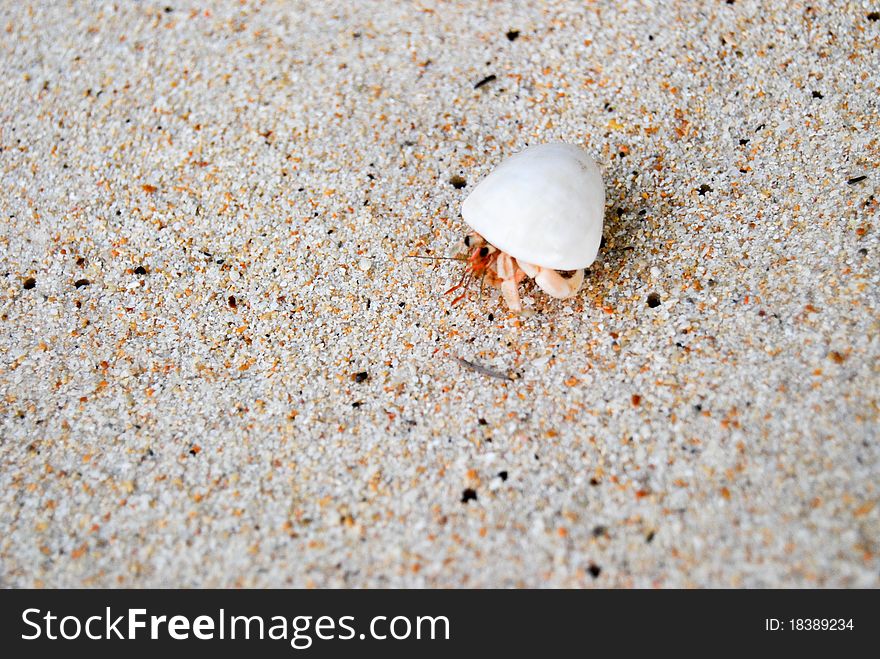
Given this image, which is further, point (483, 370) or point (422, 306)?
point (422, 306)

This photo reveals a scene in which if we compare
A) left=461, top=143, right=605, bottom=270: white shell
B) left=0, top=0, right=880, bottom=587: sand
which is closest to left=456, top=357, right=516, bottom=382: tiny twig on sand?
left=0, top=0, right=880, bottom=587: sand

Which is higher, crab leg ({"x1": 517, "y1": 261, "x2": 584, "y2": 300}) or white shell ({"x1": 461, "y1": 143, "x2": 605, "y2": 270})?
white shell ({"x1": 461, "y1": 143, "x2": 605, "y2": 270})

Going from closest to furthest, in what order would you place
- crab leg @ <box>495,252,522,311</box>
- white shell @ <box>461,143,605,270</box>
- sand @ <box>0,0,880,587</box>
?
sand @ <box>0,0,880,587</box>
white shell @ <box>461,143,605,270</box>
crab leg @ <box>495,252,522,311</box>

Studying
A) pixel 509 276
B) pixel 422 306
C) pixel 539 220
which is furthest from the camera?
pixel 422 306

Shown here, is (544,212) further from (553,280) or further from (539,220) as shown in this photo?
(553,280)

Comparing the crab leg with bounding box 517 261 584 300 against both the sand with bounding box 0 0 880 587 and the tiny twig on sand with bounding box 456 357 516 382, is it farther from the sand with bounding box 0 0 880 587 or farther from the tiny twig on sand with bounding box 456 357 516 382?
the tiny twig on sand with bounding box 456 357 516 382

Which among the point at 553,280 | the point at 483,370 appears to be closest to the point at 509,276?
the point at 553,280

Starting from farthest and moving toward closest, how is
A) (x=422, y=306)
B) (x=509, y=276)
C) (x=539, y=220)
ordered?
(x=422, y=306) < (x=509, y=276) < (x=539, y=220)
